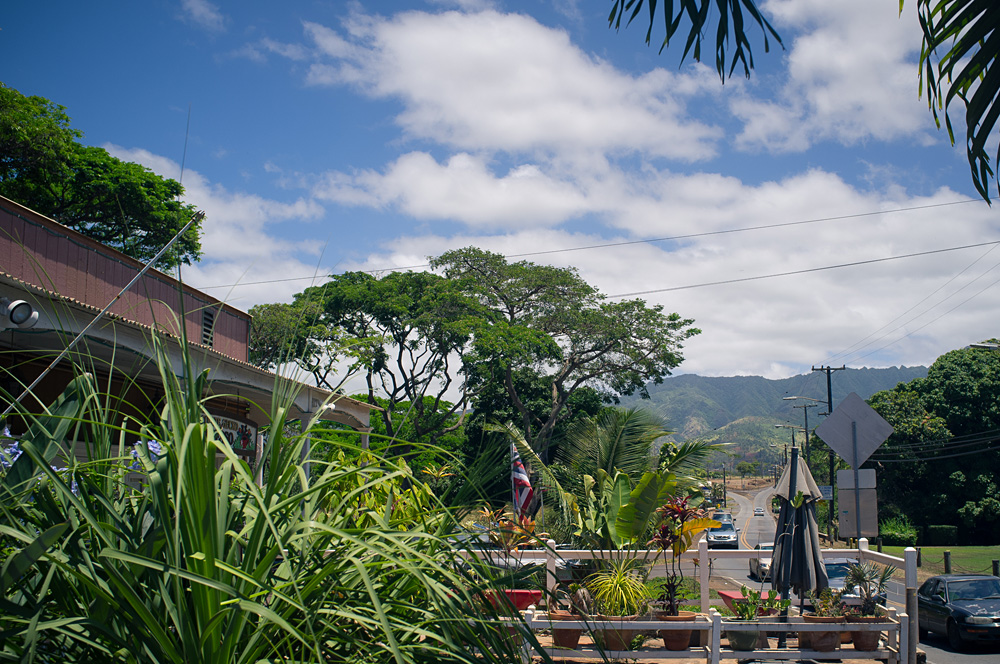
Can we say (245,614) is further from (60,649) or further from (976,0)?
(976,0)

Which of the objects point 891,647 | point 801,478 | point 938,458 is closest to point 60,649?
point 891,647

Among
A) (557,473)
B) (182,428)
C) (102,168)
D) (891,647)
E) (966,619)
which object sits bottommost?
(966,619)

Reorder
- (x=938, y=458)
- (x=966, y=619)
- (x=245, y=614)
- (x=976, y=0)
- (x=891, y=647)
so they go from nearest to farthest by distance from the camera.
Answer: (x=245, y=614), (x=976, y=0), (x=891, y=647), (x=966, y=619), (x=938, y=458)

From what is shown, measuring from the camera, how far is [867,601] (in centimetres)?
856

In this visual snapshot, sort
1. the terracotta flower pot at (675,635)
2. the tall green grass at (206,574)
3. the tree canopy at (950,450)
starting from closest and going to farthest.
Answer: the tall green grass at (206,574) → the terracotta flower pot at (675,635) → the tree canopy at (950,450)

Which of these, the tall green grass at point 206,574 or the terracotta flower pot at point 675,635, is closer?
the tall green grass at point 206,574

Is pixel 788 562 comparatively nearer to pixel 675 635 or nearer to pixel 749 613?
pixel 749 613

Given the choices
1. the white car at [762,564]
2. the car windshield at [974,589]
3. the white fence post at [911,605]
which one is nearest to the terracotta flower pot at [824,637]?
the white fence post at [911,605]

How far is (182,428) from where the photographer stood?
2.02 m

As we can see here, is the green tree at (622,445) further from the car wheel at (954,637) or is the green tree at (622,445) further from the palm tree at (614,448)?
the car wheel at (954,637)

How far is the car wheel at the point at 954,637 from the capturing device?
13398 mm

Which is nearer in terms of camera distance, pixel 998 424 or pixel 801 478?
pixel 801 478

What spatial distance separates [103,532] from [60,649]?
0.34 metres

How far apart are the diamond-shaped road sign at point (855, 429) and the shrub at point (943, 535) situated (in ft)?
123
